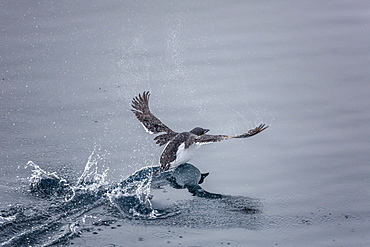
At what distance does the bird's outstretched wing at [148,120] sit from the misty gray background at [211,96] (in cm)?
20

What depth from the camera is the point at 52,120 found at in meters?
10.0

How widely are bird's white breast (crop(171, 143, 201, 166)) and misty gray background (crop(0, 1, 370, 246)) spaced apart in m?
0.23

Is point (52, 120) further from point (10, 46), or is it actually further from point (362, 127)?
point (362, 127)

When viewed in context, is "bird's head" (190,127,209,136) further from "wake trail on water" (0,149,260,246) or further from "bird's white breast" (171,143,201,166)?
"wake trail on water" (0,149,260,246)

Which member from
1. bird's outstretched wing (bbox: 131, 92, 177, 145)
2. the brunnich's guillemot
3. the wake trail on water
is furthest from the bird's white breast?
bird's outstretched wing (bbox: 131, 92, 177, 145)

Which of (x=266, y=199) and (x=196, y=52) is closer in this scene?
(x=266, y=199)

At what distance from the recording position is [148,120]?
31.7 feet

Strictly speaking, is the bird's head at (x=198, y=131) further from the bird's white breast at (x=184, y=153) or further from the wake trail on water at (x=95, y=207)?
the wake trail on water at (x=95, y=207)

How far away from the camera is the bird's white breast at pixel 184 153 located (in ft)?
28.9

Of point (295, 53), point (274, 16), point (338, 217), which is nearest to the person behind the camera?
point (338, 217)

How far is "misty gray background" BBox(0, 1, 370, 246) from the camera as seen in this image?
329 inches

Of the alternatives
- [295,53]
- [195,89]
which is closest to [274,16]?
[295,53]

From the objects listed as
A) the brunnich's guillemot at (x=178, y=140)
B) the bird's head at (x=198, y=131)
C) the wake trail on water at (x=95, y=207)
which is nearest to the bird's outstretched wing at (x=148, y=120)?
the brunnich's guillemot at (x=178, y=140)

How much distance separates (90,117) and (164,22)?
329 cm
